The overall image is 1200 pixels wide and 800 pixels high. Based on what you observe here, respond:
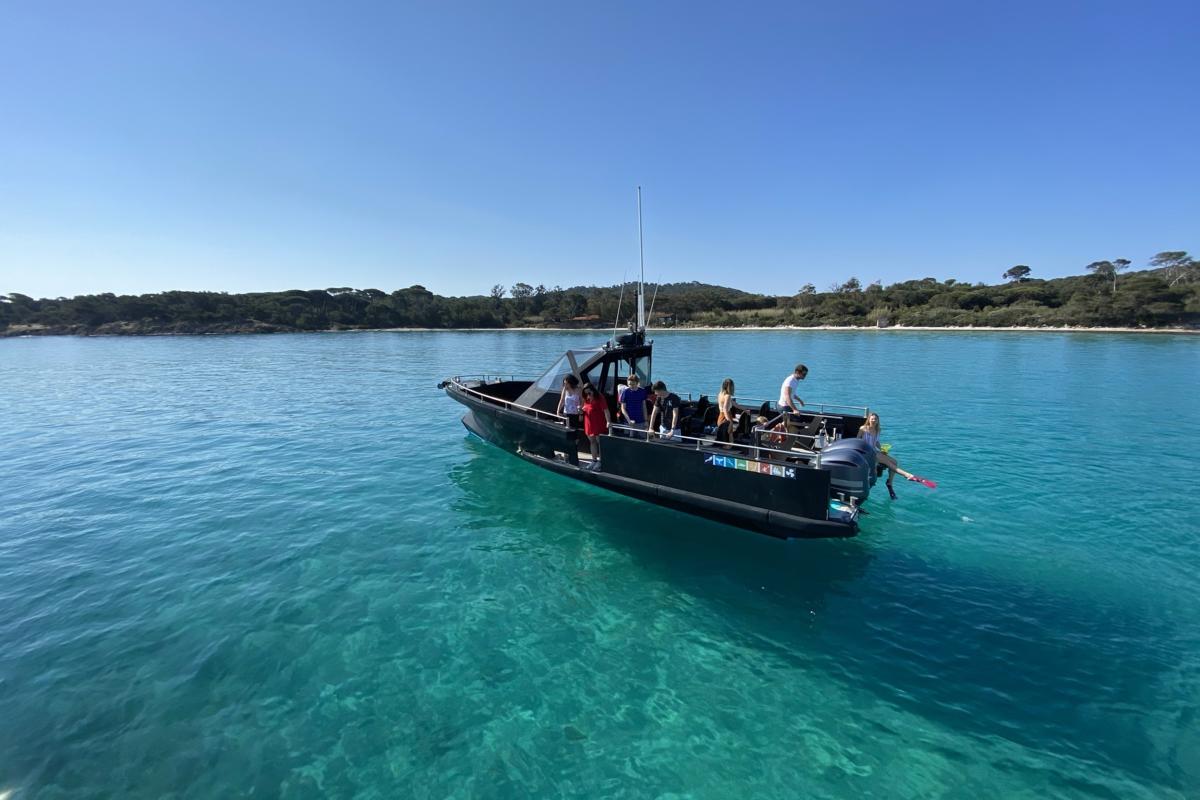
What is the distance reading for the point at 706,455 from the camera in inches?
302

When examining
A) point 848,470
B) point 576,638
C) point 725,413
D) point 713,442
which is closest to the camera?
point 576,638

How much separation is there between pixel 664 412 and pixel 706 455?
1.90 m

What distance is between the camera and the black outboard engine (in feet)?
23.0

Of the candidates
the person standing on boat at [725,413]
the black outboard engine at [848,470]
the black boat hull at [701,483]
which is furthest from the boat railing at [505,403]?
the black outboard engine at [848,470]

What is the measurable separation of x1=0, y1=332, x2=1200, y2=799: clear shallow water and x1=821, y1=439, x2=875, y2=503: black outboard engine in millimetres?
1354

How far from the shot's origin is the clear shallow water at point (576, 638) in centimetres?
446

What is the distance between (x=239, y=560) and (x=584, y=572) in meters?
5.33

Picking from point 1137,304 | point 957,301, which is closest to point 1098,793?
point 1137,304

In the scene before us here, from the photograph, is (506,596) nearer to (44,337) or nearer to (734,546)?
(734,546)

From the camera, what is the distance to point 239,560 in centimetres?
812

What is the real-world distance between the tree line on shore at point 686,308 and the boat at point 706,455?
67315 millimetres

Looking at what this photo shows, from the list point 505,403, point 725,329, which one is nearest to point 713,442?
point 505,403

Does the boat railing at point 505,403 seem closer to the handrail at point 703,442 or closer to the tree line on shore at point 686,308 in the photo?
the handrail at point 703,442

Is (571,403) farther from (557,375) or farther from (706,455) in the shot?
(706,455)
